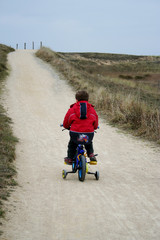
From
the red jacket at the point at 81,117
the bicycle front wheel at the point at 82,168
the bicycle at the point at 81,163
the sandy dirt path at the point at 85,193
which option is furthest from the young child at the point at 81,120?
the sandy dirt path at the point at 85,193

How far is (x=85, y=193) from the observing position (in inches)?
236

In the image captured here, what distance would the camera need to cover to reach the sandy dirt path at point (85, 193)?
454cm

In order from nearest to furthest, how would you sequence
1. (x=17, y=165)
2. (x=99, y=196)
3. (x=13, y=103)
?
(x=99, y=196) → (x=17, y=165) → (x=13, y=103)

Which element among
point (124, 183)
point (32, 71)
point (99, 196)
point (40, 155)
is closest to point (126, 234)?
point (99, 196)

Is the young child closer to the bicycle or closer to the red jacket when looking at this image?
the red jacket

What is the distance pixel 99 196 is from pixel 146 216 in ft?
3.50

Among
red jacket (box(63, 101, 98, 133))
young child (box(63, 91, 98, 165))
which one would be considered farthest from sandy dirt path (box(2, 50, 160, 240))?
red jacket (box(63, 101, 98, 133))

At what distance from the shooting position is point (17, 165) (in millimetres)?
7949

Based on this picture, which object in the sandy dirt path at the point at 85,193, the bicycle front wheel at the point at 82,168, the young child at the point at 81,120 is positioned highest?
the young child at the point at 81,120

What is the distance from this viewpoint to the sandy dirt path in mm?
4535

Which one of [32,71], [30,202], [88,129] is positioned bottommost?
[30,202]

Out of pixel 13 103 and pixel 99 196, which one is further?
pixel 13 103

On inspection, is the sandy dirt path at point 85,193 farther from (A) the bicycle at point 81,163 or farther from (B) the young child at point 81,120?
(B) the young child at point 81,120

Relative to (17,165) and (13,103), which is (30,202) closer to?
(17,165)
